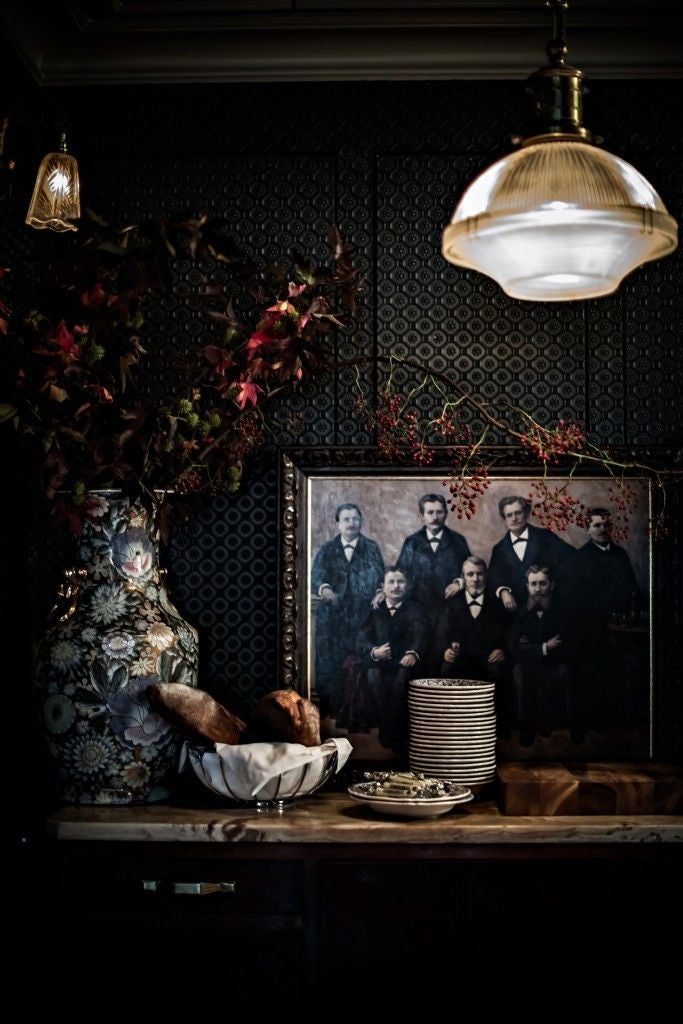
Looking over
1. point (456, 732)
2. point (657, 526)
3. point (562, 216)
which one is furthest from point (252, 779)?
point (562, 216)

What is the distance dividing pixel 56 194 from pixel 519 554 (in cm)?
150

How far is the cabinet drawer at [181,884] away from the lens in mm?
2660

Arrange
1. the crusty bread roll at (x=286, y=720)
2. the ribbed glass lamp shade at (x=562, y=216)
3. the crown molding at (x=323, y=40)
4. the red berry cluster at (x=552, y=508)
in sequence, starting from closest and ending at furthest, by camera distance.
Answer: the ribbed glass lamp shade at (x=562, y=216)
the crusty bread roll at (x=286, y=720)
the crown molding at (x=323, y=40)
the red berry cluster at (x=552, y=508)

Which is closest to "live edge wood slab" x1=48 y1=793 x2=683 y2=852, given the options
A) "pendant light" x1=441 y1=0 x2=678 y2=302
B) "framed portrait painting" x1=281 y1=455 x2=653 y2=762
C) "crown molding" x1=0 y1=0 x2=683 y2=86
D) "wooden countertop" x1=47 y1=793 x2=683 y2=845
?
"wooden countertop" x1=47 y1=793 x2=683 y2=845

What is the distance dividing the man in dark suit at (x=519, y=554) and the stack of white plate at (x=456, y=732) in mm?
322

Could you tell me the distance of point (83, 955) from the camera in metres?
2.67

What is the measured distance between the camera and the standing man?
10.4 ft

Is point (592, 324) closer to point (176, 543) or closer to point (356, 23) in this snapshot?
point (356, 23)

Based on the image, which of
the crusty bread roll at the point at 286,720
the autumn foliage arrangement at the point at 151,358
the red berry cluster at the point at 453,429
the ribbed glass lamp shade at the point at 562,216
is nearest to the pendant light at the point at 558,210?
the ribbed glass lamp shade at the point at 562,216

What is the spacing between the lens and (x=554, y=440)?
302cm

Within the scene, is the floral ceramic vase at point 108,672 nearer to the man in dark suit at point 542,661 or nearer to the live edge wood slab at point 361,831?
the live edge wood slab at point 361,831

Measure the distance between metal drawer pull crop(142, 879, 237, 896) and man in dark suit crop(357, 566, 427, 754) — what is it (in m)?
0.67

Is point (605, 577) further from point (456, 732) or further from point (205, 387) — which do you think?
point (205, 387)

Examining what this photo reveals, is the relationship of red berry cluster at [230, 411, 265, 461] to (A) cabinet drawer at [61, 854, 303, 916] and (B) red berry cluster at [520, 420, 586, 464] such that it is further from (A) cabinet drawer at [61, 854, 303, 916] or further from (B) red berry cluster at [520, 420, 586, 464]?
(A) cabinet drawer at [61, 854, 303, 916]
